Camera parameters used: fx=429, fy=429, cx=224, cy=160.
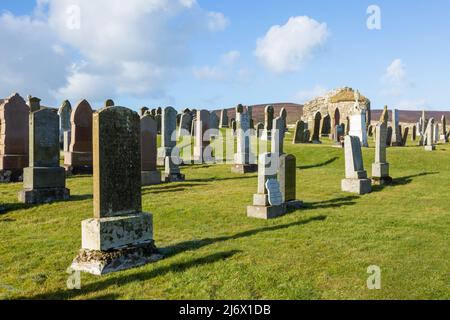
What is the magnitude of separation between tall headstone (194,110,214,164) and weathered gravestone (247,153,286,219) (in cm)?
1169

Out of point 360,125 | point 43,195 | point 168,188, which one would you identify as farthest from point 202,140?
point 43,195

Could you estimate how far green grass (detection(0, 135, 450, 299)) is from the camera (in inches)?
209

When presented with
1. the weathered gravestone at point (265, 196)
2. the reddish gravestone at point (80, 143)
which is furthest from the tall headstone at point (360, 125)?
the weathered gravestone at point (265, 196)

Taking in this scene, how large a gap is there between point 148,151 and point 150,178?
96cm

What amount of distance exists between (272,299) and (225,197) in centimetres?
717

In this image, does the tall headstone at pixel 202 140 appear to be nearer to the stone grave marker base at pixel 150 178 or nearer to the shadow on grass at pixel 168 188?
the stone grave marker base at pixel 150 178

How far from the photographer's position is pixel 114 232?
6.26 meters

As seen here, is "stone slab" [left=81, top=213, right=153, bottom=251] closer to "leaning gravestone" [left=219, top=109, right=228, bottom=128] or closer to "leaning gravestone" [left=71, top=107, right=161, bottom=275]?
"leaning gravestone" [left=71, top=107, right=161, bottom=275]

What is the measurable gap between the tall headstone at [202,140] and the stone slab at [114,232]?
15392mm

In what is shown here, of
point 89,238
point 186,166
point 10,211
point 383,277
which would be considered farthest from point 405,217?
point 186,166

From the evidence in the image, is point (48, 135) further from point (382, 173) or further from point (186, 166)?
point (382, 173)

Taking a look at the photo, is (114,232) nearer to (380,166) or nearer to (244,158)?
(380,166)

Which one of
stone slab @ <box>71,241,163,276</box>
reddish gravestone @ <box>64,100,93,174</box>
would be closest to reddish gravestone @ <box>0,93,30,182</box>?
reddish gravestone @ <box>64,100,93,174</box>

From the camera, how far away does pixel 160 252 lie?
6.81m
